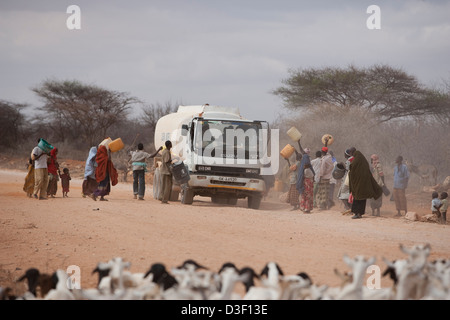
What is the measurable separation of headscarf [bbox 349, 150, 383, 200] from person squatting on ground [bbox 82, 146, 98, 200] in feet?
23.1

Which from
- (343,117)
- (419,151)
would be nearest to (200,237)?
(419,151)

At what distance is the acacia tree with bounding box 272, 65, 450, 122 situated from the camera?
2884 cm

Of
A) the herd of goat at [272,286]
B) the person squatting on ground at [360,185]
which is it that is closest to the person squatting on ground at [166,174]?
the person squatting on ground at [360,185]

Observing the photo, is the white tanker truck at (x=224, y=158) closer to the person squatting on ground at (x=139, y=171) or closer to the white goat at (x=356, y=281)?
the person squatting on ground at (x=139, y=171)

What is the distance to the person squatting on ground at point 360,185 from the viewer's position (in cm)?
1359

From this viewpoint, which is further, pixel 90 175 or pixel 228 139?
pixel 90 175

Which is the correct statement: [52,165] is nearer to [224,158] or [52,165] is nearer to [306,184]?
[224,158]

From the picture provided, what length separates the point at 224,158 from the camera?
16188 millimetres

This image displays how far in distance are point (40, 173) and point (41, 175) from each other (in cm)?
6

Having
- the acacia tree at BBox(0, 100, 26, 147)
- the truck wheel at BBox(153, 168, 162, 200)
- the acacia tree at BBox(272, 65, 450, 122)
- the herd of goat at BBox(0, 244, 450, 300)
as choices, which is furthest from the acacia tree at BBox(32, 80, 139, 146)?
the herd of goat at BBox(0, 244, 450, 300)

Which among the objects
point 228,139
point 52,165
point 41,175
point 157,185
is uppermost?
point 228,139

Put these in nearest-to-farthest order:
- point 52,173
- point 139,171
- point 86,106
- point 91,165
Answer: point 91,165, point 52,173, point 139,171, point 86,106

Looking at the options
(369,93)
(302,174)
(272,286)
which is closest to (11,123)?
(369,93)

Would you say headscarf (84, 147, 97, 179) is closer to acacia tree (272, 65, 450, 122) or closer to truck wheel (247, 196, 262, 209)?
truck wheel (247, 196, 262, 209)
